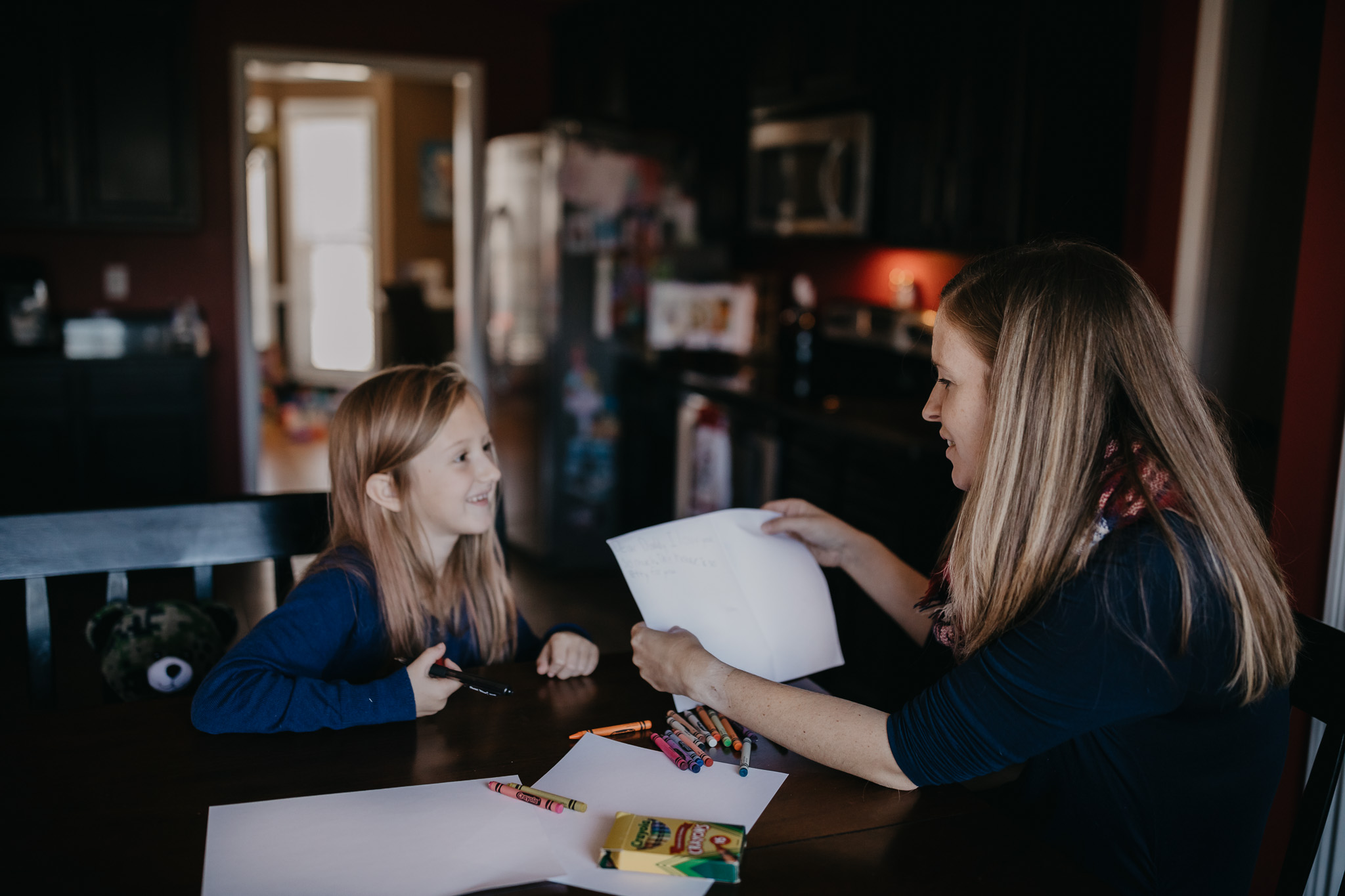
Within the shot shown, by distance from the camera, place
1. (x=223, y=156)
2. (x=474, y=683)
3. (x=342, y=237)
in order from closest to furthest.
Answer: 1. (x=474, y=683)
2. (x=223, y=156)
3. (x=342, y=237)

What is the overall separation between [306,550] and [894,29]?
245 cm

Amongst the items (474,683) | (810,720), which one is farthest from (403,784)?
(810,720)

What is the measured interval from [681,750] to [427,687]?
32 cm

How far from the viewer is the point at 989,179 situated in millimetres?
2941

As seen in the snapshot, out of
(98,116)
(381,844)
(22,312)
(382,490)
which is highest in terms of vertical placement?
(98,116)

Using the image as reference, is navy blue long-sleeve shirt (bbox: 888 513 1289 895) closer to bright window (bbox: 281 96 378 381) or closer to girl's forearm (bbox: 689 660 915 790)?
girl's forearm (bbox: 689 660 915 790)

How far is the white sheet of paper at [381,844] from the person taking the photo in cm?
94

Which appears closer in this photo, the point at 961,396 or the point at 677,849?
the point at 677,849

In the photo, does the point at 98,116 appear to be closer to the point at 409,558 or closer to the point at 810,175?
the point at 810,175

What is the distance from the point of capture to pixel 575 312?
4.51 m

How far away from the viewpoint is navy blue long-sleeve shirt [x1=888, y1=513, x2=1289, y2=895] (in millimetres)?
1036

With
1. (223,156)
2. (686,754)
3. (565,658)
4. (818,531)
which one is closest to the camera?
(686,754)

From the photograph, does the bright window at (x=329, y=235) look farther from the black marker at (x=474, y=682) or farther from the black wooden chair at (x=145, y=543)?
the black marker at (x=474, y=682)

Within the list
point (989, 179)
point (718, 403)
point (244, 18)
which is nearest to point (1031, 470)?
point (989, 179)
